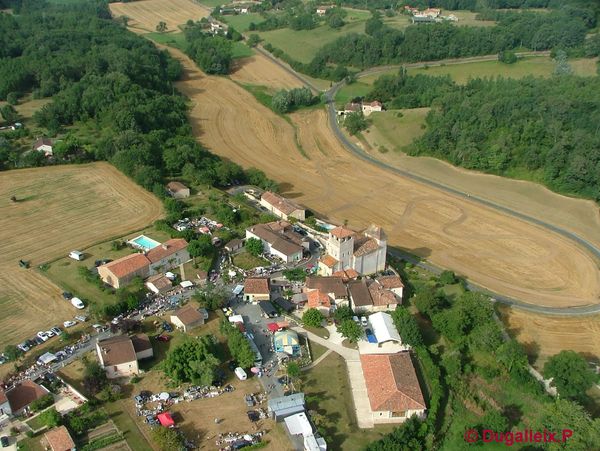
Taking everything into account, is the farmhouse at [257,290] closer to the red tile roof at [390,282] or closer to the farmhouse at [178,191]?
the red tile roof at [390,282]

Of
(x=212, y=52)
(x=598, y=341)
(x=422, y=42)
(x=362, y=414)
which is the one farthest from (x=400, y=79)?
(x=362, y=414)

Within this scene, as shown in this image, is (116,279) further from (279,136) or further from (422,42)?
(422,42)

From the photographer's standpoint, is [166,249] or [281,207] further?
[281,207]

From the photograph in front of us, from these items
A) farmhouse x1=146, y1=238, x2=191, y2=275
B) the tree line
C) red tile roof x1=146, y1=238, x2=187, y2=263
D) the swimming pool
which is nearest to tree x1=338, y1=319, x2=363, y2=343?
farmhouse x1=146, y1=238, x2=191, y2=275

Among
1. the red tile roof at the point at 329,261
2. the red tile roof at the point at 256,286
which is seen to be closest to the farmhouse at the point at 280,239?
the red tile roof at the point at 329,261

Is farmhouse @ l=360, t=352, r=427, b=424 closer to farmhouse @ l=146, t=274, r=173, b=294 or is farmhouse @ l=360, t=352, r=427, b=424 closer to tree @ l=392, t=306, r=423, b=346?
tree @ l=392, t=306, r=423, b=346

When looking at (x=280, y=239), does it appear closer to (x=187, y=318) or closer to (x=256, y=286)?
(x=256, y=286)

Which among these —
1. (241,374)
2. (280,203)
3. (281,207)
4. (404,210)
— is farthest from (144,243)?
(404,210)
